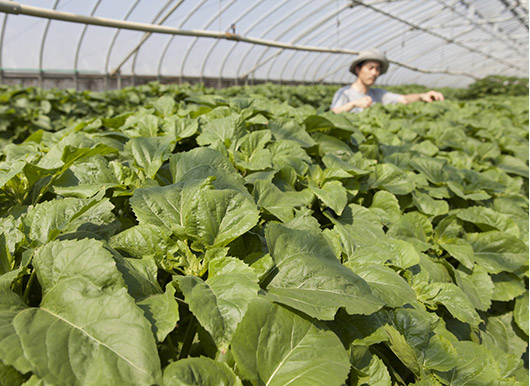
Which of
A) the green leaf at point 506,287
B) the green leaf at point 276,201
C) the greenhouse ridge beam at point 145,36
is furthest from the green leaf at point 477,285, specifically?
the greenhouse ridge beam at point 145,36

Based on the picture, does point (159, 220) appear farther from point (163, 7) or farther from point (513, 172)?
point (163, 7)

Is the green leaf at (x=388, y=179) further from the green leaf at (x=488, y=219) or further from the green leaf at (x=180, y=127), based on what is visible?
the green leaf at (x=180, y=127)

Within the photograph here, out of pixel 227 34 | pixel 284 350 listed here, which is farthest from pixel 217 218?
pixel 227 34

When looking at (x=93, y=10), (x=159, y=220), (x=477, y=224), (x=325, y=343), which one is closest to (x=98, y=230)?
(x=159, y=220)

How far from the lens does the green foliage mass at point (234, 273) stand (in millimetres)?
669

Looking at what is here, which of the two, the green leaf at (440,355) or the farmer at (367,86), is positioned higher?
the farmer at (367,86)

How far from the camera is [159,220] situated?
1018mm

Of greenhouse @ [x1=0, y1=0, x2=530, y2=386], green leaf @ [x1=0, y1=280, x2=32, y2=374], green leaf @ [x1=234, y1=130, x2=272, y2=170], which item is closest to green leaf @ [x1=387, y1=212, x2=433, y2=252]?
greenhouse @ [x1=0, y1=0, x2=530, y2=386]

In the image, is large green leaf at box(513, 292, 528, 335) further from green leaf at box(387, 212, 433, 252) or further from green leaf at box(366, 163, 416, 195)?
green leaf at box(366, 163, 416, 195)

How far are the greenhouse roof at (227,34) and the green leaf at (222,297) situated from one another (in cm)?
520

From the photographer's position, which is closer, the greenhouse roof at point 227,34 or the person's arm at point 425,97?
the person's arm at point 425,97

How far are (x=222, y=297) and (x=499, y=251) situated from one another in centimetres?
163

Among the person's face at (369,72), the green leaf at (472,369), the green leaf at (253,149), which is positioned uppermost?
the person's face at (369,72)

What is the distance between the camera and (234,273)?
0.85 metres
